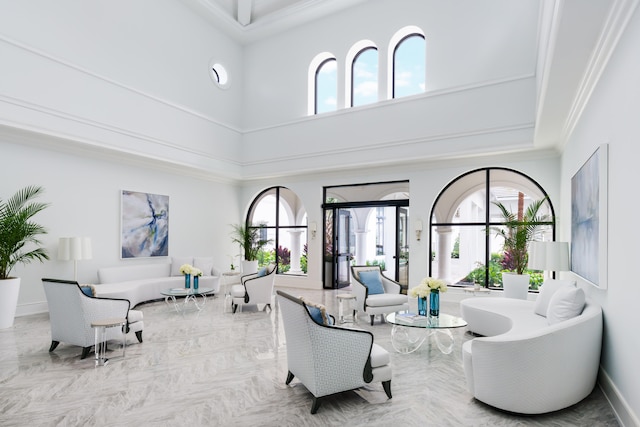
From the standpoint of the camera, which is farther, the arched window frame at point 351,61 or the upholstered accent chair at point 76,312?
the arched window frame at point 351,61

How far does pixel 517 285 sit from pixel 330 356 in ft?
17.6

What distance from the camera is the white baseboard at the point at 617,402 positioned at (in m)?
3.09

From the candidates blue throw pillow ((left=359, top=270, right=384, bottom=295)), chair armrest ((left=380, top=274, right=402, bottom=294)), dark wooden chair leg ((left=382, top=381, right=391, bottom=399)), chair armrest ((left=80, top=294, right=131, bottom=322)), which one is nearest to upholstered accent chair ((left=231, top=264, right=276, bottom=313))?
blue throw pillow ((left=359, top=270, right=384, bottom=295))

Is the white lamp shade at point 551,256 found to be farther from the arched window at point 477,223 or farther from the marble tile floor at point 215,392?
the arched window at point 477,223

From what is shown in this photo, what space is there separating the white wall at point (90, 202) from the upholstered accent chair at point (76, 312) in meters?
3.14

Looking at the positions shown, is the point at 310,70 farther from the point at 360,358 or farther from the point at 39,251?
the point at 360,358

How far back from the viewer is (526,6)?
315 inches

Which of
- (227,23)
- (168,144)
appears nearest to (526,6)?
(227,23)

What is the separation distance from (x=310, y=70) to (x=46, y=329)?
881 cm

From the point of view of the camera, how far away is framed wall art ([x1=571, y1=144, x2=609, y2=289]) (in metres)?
3.89

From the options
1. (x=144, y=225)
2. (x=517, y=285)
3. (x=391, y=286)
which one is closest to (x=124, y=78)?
(x=144, y=225)

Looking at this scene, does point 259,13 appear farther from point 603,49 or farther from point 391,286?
point 603,49

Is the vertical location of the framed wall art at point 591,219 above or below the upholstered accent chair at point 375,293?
above

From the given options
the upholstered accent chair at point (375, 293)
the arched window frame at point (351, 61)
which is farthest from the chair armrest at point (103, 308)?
the arched window frame at point (351, 61)
